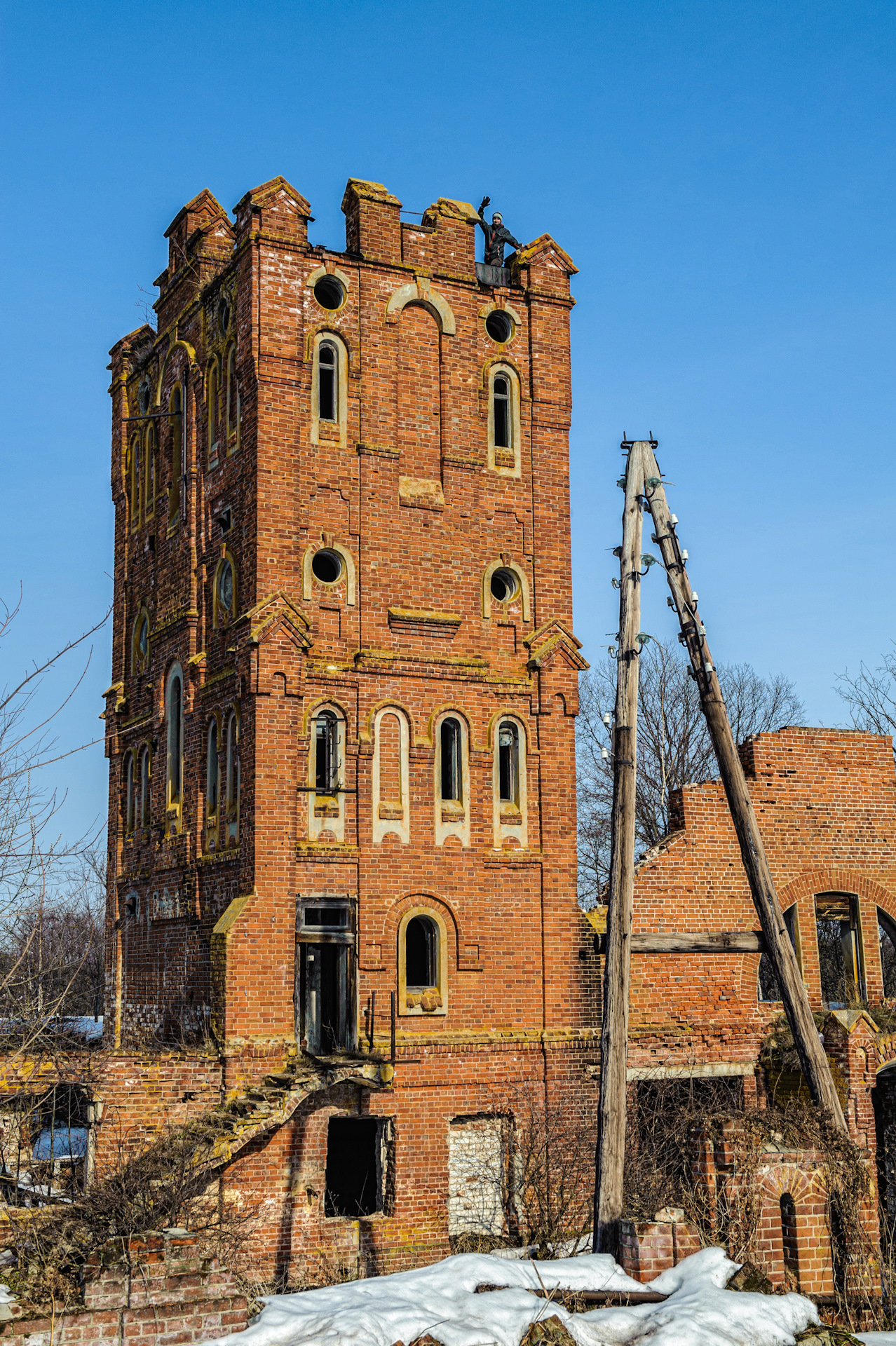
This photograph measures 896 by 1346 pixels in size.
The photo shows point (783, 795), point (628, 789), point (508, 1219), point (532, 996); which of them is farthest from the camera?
point (783, 795)

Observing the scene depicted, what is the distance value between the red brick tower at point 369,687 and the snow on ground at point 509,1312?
9122mm

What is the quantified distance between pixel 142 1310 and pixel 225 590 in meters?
14.0

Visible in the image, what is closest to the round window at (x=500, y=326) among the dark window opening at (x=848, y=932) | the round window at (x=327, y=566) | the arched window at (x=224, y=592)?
the round window at (x=327, y=566)

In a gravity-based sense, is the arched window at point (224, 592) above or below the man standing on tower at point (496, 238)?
below

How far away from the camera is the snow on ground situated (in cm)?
830

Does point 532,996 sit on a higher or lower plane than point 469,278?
lower

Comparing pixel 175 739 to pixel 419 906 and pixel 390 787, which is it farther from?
pixel 419 906

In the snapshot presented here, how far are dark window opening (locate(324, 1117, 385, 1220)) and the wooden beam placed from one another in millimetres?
5657

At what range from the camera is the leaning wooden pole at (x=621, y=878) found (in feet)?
46.0

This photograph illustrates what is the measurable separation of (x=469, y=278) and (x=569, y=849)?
932 cm

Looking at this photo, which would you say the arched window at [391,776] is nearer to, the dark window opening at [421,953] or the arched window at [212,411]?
the dark window opening at [421,953]

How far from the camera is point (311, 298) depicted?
20859mm

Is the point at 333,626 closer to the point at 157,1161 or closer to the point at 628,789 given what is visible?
the point at 628,789

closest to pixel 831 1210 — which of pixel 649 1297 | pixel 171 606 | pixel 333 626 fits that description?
pixel 649 1297
